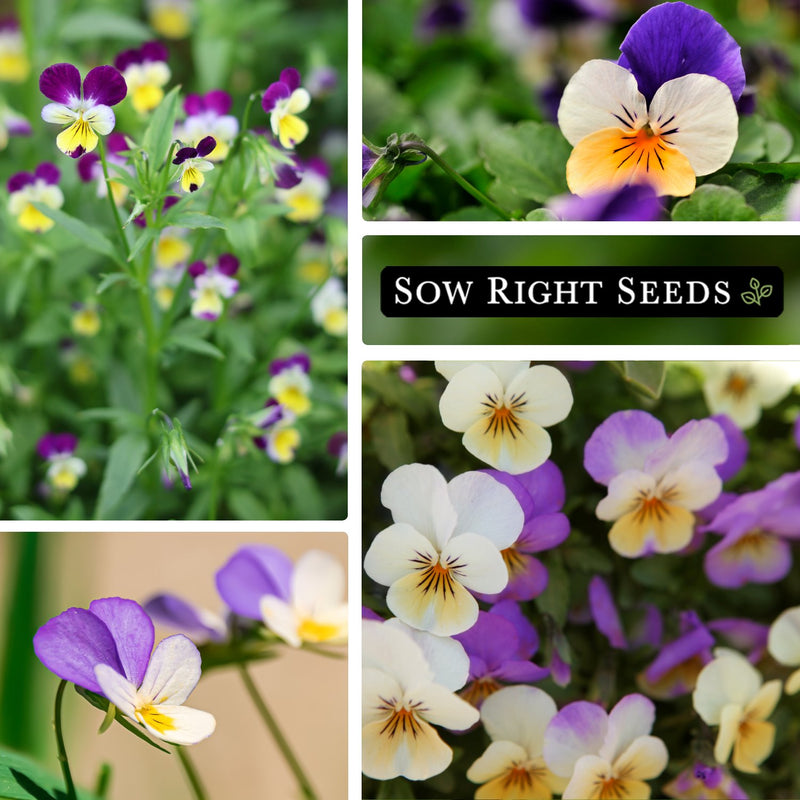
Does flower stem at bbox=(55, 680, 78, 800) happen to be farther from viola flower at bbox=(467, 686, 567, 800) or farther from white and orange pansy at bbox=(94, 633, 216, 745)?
viola flower at bbox=(467, 686, 567, 800)

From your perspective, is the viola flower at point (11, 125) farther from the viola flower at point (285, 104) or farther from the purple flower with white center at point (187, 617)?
the purple flower with white center at point (187, 617)

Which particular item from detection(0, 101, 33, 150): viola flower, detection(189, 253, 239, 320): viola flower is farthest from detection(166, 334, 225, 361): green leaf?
detection(0, 101, 33, 150): viola flower

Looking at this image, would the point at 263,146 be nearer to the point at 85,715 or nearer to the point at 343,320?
the point at 343,320

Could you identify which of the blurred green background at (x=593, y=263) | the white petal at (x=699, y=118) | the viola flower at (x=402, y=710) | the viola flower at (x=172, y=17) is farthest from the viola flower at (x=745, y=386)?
the viola flower at (x=172, y=17)

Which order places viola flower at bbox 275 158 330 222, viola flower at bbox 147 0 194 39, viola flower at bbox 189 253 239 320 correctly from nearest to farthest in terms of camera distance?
viola flower at bbox 189 253 239 320 < viola flower at bbox 275 158 330 222 < viola flower at bbox 147 0 194 39

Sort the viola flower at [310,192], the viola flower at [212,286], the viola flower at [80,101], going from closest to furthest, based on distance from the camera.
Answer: the viola flower at [80,101]
the viola flower at [212,286]
the viola flower at [310,192]

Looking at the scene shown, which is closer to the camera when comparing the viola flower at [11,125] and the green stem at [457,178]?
the green stem at [457,178]

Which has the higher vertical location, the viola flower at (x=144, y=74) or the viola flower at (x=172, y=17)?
the viola flower at (x=172, y=17)
